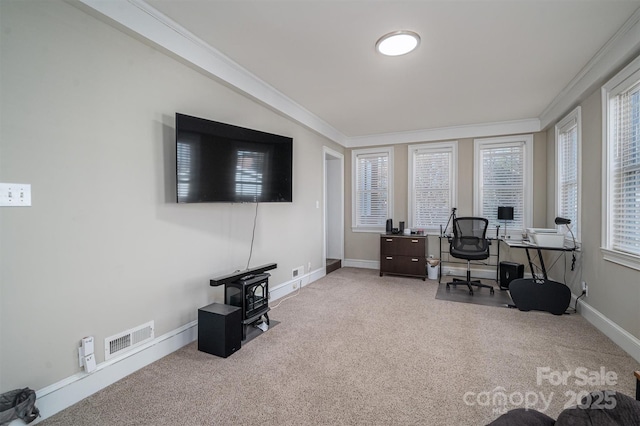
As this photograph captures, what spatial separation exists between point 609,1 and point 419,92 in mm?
1696

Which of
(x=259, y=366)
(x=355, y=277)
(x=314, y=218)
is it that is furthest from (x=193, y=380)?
(x=355, y=277)

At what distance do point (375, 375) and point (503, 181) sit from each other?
427 centimetres

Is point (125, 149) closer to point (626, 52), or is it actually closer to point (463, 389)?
point (463, 389)

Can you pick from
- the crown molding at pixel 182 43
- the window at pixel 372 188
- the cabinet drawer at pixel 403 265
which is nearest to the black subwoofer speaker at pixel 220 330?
the crown molding at pixel 182 43

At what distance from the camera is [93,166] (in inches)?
73.0

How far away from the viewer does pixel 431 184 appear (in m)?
5.27

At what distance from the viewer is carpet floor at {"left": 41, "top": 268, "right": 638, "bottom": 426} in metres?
1.67

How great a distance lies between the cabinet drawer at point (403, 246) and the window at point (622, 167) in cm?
236

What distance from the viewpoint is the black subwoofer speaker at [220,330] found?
2.28m

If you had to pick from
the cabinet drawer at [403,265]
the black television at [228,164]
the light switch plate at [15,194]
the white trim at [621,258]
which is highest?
the black television at [228,164]

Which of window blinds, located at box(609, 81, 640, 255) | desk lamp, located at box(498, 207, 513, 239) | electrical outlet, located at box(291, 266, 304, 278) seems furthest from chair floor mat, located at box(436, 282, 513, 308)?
electrical outlet, located at box(291, 266, 304, 278)

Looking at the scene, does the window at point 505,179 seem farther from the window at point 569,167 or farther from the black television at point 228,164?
the black television at point 228,164

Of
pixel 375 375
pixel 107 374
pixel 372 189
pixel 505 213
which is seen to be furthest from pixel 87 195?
pixel 505 213

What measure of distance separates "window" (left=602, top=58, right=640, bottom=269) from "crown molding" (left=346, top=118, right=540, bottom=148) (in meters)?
1.95
